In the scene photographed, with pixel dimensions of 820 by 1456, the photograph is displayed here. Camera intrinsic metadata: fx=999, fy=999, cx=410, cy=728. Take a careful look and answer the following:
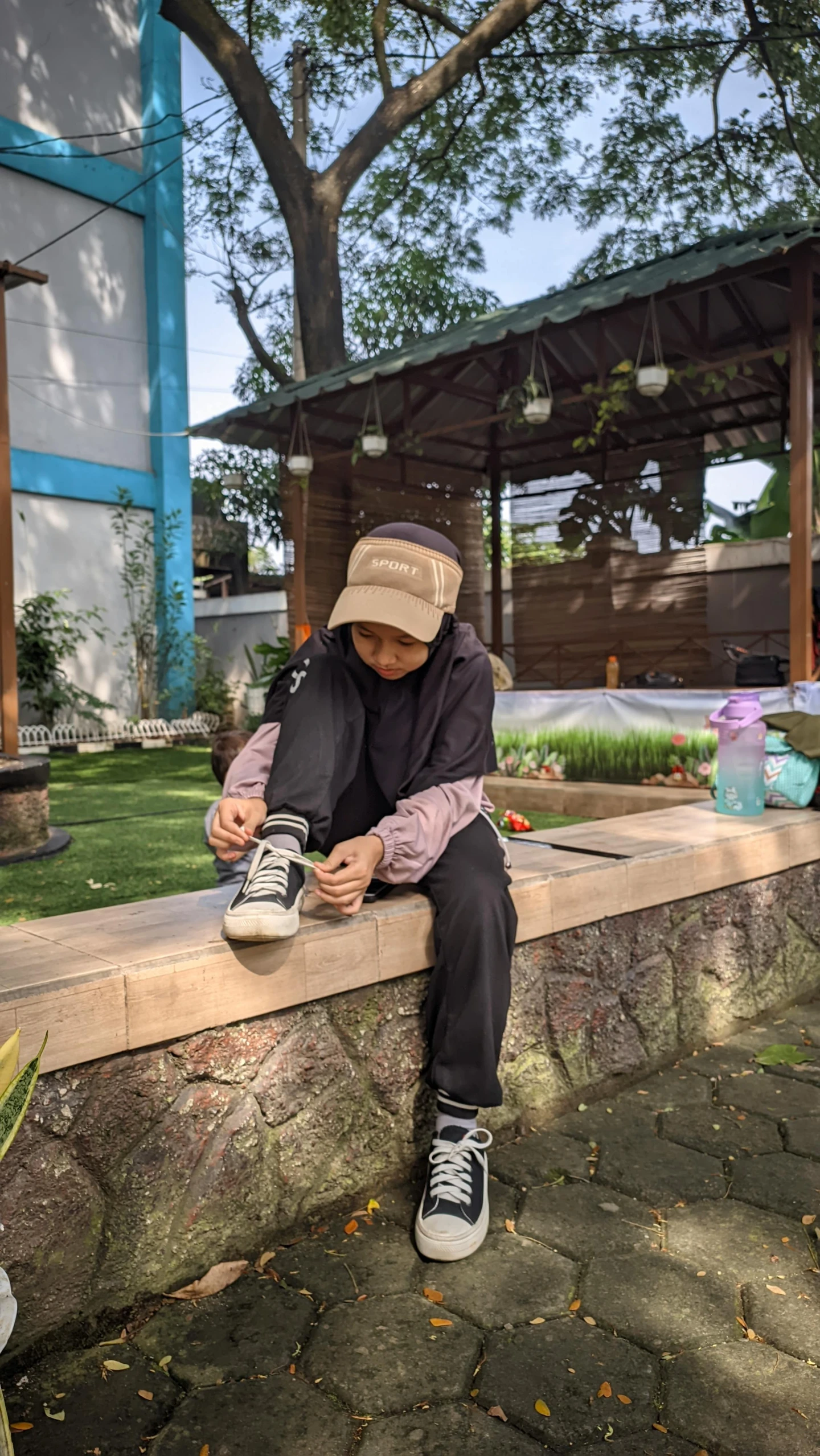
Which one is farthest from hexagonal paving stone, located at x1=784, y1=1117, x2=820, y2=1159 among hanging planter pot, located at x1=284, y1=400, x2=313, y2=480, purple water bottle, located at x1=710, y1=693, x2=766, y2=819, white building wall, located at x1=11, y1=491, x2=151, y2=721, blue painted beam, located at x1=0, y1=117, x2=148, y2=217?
blue painted beam, located at x1=0, y1=117, x2=148, y2=217

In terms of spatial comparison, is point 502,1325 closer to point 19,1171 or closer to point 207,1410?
point 207,1410

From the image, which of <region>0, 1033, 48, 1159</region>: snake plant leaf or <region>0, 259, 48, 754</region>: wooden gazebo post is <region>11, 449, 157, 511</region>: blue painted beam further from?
<region>0, 1033, 48, 1159</region>: snake plant leaf

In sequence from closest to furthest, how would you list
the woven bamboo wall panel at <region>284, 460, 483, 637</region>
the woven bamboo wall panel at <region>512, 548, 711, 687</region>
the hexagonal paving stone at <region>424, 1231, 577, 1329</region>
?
the hexagonal paving stone at <region>424, 1231, 577, 1329</region>, the woven bamboo wall panel at <region>284, 460, 483, 637</region>, the woven bamboo wall panel at <region>512, 548, 711, 687</region>

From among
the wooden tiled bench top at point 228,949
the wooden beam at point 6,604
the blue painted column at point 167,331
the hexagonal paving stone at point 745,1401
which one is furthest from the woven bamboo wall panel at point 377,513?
the hexagonal paving stone at point 745,1401

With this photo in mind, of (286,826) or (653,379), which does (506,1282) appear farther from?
(653,379)

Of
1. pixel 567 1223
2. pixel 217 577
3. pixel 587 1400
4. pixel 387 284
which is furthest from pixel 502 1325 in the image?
pixel 217 577

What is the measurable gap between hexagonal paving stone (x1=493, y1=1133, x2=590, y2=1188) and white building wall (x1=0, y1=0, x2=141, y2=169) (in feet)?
46.0

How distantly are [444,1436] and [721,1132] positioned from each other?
1256mm

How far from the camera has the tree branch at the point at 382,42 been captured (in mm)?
13891

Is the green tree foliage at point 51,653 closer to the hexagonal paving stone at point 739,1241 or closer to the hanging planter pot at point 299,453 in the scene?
the hanging planter pot at point 299,453

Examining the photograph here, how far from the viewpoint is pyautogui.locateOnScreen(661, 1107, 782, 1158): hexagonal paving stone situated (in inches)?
94.2

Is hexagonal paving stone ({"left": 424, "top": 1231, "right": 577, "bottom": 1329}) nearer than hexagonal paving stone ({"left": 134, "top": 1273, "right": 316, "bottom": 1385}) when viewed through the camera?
No

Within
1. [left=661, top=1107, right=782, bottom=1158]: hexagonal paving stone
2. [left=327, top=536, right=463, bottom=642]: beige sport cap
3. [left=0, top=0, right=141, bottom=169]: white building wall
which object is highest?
[left=0, top=0, right=141, bottom=169]: white building wall

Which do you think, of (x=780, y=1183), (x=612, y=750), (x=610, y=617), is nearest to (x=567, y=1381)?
(x=780, y=1183)
